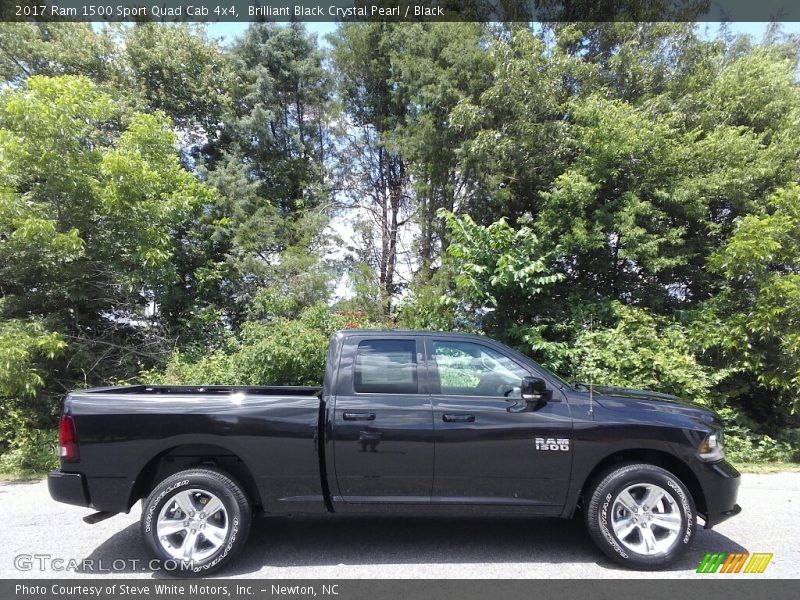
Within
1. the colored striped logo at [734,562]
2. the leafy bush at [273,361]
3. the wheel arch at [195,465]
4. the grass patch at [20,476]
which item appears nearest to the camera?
the colored striped logo at [734,562]

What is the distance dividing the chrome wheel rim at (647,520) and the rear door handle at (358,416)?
1968mm

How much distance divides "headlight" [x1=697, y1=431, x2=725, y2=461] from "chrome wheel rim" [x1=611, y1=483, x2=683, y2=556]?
42cm

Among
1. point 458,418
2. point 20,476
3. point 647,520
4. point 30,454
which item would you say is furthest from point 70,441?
point 30,454

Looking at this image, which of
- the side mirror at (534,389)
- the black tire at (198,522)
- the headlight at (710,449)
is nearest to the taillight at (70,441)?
the black tire at (198,522)

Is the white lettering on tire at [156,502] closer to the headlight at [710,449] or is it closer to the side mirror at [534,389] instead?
the side mirror at [534,389]

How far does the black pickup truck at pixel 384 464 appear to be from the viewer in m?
3.81

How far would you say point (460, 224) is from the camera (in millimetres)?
8578

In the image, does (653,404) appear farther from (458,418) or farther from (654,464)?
(458,418)

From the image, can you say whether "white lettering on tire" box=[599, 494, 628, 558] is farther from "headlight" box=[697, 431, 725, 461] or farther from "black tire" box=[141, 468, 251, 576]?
"black tire" box=[141, 468, 251, 576]

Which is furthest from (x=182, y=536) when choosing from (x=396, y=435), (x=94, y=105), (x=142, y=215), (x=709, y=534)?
(x=94, y=105)

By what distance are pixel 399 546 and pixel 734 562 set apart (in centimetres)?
264

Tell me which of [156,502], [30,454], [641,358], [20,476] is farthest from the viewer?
[641,358]

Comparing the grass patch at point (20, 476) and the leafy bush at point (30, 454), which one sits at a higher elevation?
the leafy bush at point (30, 454)

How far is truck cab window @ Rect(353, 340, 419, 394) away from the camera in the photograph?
4113mm
